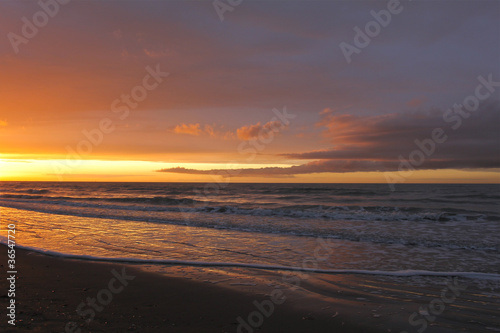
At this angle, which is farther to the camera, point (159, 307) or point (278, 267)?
point (278, 267)

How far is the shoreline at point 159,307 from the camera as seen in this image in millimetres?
5168

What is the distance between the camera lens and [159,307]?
6.08 metres

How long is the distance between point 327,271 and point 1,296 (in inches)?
291

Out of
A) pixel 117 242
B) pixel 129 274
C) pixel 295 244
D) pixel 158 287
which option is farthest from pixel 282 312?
pixel 117 242

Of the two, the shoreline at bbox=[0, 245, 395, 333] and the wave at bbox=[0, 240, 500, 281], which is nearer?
the shoreline at bbox=[0, 245, 395, 333]

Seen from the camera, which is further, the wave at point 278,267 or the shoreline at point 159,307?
the wave at point 278,267

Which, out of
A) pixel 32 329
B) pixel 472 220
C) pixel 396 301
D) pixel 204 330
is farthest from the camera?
pixel 472 220

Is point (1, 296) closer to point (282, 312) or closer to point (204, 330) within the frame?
point (204, 330)

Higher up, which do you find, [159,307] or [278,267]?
[159,307]

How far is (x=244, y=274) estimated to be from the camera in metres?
8.68

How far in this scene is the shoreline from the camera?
17.0 ft

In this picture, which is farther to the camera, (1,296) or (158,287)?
(158,287)

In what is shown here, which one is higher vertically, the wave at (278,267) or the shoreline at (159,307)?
the shoreline at (159,307)

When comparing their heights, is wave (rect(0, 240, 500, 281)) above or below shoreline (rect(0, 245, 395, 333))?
below
